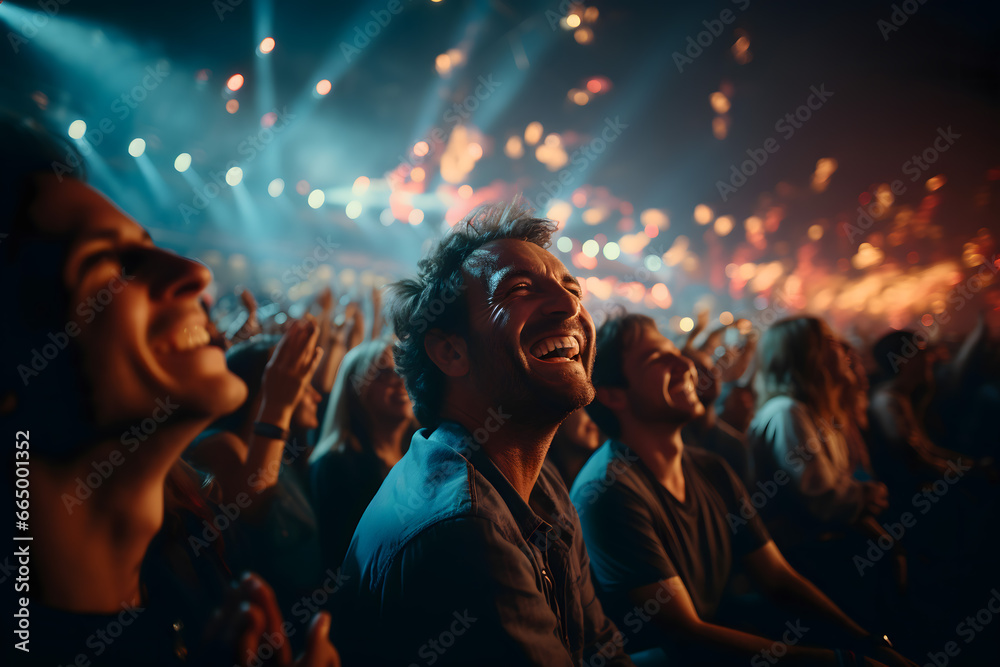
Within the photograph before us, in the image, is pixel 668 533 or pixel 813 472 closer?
pixel 668 533

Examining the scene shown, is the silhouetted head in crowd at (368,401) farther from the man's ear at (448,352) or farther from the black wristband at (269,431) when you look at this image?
the man's ear at (448,352)

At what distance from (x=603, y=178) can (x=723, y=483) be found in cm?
2181

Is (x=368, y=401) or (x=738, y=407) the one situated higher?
(x=368, y=401)

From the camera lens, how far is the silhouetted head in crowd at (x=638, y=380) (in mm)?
2264

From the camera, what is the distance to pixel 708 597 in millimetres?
2160

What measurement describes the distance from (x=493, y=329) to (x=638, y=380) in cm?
111

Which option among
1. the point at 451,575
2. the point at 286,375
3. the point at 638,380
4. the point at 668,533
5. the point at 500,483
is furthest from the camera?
the point at 638,380

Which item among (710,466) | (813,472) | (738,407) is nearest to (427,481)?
(710,466)

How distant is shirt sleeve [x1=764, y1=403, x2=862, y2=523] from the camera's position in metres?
2.76

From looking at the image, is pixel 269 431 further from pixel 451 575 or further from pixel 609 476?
pixel 609 476

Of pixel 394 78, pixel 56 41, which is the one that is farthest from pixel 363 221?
pixel 56 41

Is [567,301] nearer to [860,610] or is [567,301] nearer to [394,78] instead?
[860,610]

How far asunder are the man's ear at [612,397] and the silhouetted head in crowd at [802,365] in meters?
1.84

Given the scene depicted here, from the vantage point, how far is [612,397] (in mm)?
2350
